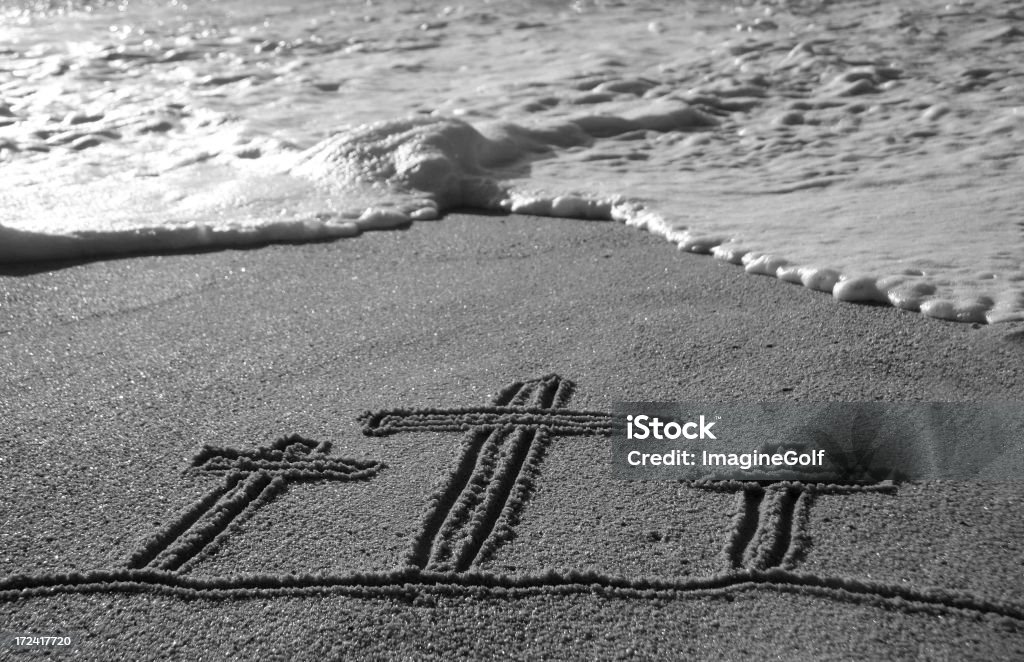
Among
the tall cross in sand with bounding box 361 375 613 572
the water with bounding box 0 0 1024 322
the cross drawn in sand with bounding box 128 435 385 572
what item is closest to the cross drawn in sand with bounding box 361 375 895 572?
the tall cross in sand with bounding box 361 375 613 572

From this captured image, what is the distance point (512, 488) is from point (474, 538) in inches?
7.8

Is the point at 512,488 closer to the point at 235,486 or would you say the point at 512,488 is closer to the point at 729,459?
the point at 729,459

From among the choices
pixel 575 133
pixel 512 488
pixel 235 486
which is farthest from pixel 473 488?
pixel 575 133

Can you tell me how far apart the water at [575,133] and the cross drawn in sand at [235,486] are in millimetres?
1557

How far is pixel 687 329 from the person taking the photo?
270 centimetres

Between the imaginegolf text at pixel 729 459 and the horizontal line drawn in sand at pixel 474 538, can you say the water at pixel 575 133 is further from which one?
the horizontal line drawn in sand at pixel 474 538

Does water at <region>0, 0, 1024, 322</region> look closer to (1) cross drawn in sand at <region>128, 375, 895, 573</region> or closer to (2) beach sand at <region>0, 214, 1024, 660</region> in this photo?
(2) beach sand at <region>0, 214, 1024, 660</region>

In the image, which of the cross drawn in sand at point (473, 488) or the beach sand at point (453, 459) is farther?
the cross drawn in sand at point (473, 488)

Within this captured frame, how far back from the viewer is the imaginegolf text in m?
2.07

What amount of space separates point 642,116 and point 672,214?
1546mm

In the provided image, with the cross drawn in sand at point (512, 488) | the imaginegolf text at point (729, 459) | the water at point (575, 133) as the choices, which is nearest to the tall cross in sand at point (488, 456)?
the cross drawn in sand at point (512, 488)

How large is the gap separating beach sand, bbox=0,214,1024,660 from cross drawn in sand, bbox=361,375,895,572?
0.09 feet

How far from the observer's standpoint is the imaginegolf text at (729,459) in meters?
2.07

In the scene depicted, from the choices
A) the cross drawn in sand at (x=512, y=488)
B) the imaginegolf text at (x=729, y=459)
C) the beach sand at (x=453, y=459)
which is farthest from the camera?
the imaginegolf text at (x=729, y=459)
